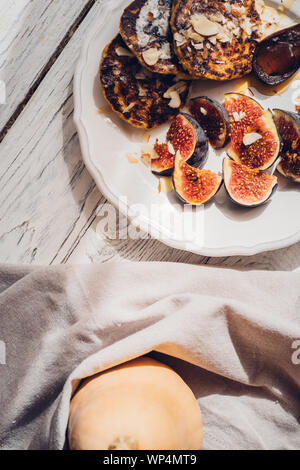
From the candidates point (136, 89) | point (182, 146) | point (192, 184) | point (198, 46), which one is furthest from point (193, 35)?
point (192, 184)

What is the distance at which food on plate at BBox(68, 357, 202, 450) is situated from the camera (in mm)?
1125

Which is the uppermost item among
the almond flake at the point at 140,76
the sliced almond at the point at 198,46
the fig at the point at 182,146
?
the sliced almond at the point at 198,46

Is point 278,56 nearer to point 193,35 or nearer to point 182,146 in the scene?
point 193,35

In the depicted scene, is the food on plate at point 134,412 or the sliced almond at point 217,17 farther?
the sliced almond at point 217,17

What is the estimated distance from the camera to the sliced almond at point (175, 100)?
1474mm

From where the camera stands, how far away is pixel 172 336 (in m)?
1.33

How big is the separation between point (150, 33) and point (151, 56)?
3.4 inches

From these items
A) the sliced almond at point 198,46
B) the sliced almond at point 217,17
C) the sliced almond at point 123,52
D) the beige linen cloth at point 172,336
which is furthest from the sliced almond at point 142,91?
the beige linen cloth at point 172,336

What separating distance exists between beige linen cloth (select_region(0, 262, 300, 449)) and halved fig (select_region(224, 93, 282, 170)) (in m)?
0.41

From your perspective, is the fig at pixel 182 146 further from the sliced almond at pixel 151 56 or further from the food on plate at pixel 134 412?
the food on plate at pixel 134 412

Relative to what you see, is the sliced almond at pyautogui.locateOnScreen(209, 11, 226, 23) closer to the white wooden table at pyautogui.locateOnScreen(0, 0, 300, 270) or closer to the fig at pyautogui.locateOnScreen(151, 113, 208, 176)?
the fig at pyautogui.locateOnScreen(151, 113, 208, 176)

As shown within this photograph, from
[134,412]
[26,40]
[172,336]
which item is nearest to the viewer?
[134,412]

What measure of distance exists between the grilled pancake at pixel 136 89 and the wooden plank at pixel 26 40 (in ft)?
0.81
